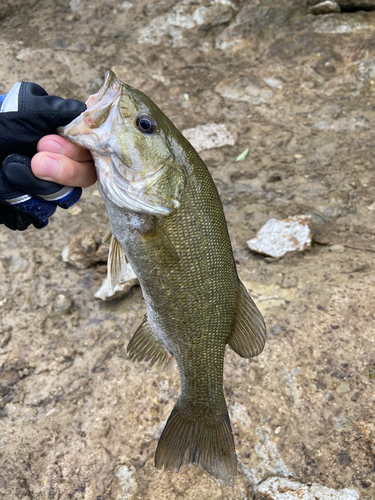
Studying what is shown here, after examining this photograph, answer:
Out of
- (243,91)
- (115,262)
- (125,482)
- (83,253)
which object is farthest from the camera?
(243,91)

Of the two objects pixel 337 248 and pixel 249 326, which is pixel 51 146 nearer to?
pixel 249 326

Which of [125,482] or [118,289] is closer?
[125,482]

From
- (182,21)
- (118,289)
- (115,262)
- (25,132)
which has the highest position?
(25,132)

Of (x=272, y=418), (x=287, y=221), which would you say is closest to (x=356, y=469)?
(x=272, y=418)

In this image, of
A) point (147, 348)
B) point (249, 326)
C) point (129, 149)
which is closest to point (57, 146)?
point (129, 149)

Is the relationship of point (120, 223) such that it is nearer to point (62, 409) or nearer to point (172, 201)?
point (172, 201)

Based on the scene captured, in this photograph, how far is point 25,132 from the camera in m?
1.93

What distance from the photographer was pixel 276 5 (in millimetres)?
6039

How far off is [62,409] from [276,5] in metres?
5.86

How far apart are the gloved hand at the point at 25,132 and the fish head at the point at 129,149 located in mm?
76

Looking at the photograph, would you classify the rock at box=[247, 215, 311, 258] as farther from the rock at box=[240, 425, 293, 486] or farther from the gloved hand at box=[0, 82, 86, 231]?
the gloved hand at box=[0, 82, 86, 231]

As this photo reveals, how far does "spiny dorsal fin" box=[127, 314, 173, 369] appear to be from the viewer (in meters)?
2.29

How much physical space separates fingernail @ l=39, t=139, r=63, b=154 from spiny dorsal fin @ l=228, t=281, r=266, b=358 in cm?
108

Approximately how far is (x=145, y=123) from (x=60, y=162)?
42 centimetres
